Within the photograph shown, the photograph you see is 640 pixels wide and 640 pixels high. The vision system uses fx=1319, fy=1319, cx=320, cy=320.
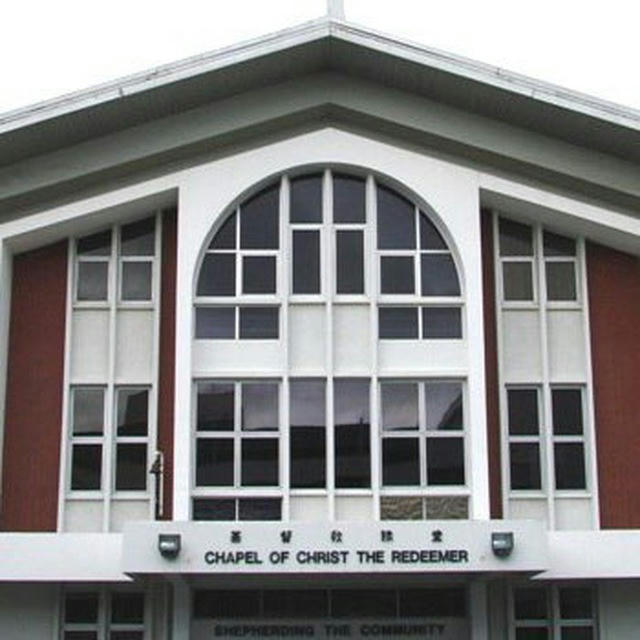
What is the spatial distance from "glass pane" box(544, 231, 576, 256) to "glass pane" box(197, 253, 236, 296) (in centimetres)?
460

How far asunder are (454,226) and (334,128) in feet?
7.41

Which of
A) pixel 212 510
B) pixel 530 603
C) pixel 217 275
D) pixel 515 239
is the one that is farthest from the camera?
pixel 515 239

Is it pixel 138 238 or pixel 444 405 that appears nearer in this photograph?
pixel 444 405

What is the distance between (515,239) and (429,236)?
1463 mm

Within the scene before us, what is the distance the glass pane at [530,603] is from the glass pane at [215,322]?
17.6 feet

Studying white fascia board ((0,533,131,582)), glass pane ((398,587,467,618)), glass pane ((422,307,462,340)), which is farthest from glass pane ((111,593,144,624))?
glass pane ((422,307,462,340))

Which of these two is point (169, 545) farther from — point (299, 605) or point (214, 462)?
point (299, 605)

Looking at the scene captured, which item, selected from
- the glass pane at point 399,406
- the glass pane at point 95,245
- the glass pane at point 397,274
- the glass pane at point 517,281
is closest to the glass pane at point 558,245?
the glass pane at point 517,281

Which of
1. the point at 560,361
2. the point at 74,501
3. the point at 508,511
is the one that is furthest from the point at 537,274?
the point at 74,501

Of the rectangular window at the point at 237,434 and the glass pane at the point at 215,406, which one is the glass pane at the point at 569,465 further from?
the glass pane at the point at 215,406

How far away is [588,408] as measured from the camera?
1861 cm

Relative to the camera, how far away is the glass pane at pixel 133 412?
18.5 meters

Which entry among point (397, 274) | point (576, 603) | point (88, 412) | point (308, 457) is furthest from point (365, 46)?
point (576, 603)

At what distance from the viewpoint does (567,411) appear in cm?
1869
